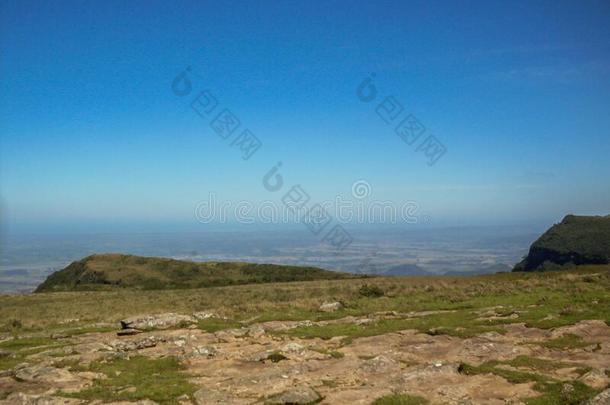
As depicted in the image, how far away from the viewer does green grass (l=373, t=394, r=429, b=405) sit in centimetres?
1331

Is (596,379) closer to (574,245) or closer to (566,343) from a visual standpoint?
(566,343)

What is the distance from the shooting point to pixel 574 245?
85.1 metres

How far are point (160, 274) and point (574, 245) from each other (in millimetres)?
72508

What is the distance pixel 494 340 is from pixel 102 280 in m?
65.9

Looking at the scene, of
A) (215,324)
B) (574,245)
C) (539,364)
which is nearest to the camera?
(539,364)

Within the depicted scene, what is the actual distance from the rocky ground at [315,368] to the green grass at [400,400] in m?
0.04

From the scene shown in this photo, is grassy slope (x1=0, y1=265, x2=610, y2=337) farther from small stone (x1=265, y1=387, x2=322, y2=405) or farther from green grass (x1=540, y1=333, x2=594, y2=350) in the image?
small stone (x1=265, y1=387, x2=322, y2=405)

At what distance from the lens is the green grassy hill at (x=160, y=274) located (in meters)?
69.4

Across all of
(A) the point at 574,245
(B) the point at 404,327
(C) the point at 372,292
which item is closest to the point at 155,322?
(B) the point at 404,327

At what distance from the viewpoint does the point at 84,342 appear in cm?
2352

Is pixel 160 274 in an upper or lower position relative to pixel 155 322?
lower

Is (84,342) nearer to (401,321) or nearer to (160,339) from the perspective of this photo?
(160,339)

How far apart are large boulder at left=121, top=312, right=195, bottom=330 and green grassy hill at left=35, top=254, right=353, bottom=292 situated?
124 feet

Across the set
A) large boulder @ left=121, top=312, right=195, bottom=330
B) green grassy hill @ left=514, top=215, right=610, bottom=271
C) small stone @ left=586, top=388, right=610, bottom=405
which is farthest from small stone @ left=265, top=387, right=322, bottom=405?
green grassy hill @ left=514, top=215, right=610, bottom=271
